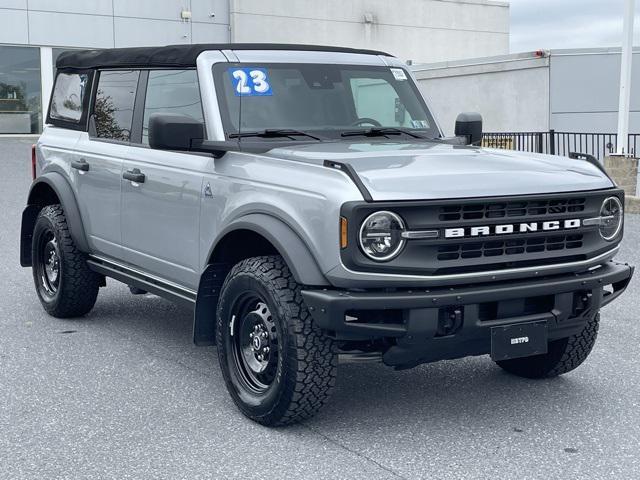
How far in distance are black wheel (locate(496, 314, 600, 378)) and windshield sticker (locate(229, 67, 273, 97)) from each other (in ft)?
7.07

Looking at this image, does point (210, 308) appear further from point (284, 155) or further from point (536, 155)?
point (536, 155)

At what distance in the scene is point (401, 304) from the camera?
4234 millimetres

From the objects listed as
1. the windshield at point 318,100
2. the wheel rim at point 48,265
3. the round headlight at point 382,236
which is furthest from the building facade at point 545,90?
the round headlight at point 382,236

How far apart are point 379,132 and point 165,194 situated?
1.33 meters

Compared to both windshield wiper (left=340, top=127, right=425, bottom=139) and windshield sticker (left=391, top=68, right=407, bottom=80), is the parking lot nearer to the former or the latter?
windshield wiper (left=340, top=127, right=425, bottom=139)

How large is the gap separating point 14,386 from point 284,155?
6.87ft

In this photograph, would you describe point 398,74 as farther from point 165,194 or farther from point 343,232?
point 343,232

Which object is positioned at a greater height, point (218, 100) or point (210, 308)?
point (218, 100)

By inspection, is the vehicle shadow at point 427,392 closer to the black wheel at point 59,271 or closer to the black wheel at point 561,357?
the black wheel at point 561,357

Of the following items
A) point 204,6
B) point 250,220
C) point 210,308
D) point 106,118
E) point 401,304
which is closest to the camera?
point 401,304

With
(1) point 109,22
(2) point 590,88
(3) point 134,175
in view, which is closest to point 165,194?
(3) point 134,175

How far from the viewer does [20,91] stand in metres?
33.4

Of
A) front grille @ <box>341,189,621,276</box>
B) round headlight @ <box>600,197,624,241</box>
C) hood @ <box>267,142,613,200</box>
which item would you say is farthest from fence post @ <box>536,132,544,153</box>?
front grille @ <box>341,189,621,276</box>

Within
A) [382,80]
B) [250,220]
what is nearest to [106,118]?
[382,80]
